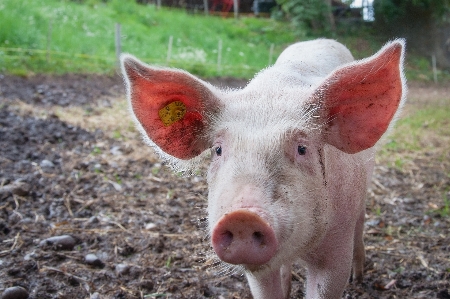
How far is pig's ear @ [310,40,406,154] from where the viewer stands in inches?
103

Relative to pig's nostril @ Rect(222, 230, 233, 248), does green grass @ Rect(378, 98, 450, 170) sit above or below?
below

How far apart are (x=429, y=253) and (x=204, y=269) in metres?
2.07

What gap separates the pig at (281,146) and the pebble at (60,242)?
1550mm

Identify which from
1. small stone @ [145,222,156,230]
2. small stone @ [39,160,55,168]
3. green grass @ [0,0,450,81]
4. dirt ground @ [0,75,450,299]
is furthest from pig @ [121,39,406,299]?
green grass @ [0,0,450,81]

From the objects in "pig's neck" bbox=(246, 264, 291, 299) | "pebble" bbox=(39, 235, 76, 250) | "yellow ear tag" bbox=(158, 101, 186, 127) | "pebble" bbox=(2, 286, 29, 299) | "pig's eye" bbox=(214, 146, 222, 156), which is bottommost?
"pebble" bbox=(39, 235, 76, 250)

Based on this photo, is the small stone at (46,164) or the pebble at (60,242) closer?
the pebble at (60,242)

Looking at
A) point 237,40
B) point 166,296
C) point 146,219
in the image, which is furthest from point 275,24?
point 166,296

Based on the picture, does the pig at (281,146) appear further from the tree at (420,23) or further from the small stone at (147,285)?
the tree at (420,23)

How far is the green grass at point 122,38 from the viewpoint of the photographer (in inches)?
564

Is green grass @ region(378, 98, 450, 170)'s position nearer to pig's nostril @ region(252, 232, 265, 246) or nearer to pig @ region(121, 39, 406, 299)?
pig @ region(121, 39, 406, 299)

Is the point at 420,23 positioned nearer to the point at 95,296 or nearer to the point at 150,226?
the point at 150,226

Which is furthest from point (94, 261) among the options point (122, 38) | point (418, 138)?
point (122, 38)

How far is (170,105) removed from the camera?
2.96 m

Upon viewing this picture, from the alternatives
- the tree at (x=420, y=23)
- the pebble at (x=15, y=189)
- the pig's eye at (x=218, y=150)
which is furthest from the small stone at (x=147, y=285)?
the tree at (x=420, y=23)
